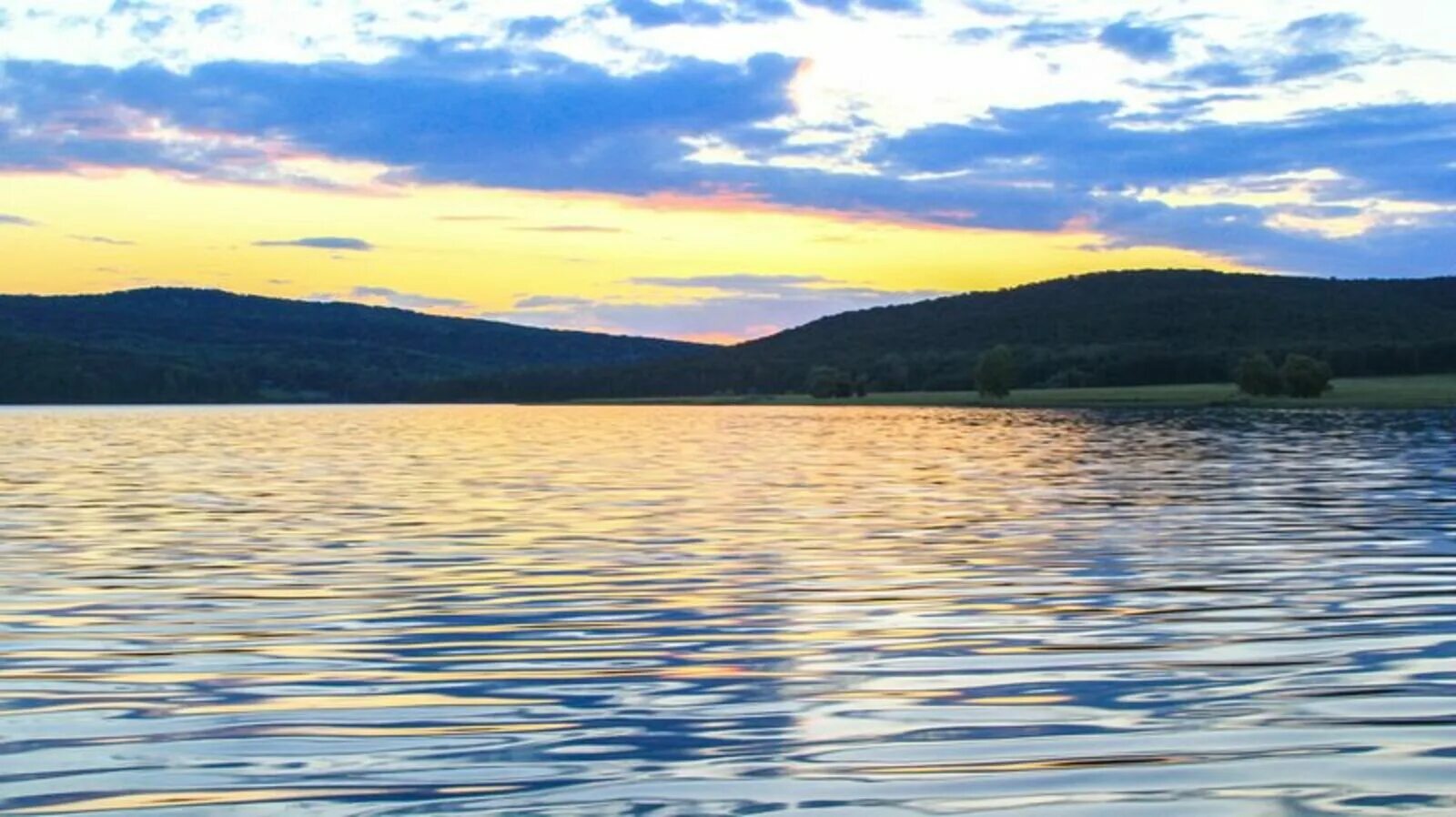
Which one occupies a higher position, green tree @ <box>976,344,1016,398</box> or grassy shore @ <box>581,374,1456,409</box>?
green tree @ <box>976,344,1016,398</box>

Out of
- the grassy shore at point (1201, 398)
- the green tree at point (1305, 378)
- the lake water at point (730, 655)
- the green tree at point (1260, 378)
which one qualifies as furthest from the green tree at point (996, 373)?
the lake water at point (730, 655)

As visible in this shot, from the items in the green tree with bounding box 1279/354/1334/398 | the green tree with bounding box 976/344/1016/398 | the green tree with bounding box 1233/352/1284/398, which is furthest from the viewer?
the green tree with bounding box 976/344/1016/398

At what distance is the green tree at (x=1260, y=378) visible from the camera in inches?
5802

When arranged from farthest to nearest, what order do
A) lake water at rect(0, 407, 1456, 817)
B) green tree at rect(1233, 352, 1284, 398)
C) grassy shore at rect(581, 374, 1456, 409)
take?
1. green tree at rect(1233, 352, 1284, 398)
2. grassy shore at rect(581, 374, 1456, 409)
3. lake water at rect(0, 407, 1456, 817)

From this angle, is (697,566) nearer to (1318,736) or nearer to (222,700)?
(222,700)

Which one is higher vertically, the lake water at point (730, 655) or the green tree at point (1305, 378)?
the green tree at point (1305, 378)

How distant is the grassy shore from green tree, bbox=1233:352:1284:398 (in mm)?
850

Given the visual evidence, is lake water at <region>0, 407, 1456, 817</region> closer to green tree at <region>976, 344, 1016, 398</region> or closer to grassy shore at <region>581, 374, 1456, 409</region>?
grassy shore at <region>581, 374, 1456, 409</region>

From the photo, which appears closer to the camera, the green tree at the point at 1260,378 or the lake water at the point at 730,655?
the lake water at the point at 730,655

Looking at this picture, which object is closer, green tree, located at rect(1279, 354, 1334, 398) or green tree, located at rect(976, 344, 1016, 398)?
green tree, located at rect(1279, 354, 1334, 398)

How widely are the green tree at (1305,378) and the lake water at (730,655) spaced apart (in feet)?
369

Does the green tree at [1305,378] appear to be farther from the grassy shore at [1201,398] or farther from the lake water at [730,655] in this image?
the lake water at [730,655]

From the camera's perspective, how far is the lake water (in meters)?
11.1

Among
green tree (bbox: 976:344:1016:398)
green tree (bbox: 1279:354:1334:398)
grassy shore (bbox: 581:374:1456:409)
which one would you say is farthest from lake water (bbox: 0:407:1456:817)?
green tree (bbox: 976:344:1016:398)
